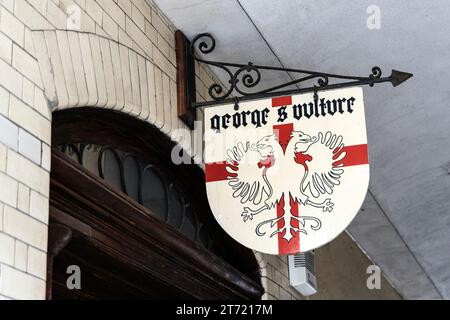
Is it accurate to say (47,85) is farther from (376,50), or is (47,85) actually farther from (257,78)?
(376,50)

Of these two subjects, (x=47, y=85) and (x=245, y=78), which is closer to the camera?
(x=47, y=85)

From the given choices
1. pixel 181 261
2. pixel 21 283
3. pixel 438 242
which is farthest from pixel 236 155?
pixel 438 242

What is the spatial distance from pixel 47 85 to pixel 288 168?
115 cm

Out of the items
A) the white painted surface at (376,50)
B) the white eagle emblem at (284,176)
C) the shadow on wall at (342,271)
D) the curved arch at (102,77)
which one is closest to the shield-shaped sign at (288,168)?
the white eagle emblem at (284,176)

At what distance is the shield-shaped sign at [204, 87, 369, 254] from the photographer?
3.47 m

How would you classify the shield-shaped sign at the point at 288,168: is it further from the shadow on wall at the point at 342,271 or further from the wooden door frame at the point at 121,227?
the shadow on wall at the point at 342,271

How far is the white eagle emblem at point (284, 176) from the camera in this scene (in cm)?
351

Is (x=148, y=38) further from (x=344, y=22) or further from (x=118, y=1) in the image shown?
(x=344, y=22)

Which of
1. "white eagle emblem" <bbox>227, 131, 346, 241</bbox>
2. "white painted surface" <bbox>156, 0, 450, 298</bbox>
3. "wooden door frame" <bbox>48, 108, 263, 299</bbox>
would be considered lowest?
"wooden door frame" <bbox>48, 108, 263, 299</bbox>

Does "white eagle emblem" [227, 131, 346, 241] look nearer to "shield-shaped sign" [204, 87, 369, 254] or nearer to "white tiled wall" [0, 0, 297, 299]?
"shield-shaped sign" [204, 87, 369, 254]

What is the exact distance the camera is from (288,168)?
3619 mm

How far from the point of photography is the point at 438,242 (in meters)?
7.37

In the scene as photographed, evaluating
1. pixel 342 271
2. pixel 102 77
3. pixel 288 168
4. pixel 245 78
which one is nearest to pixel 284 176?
pixel 288 168

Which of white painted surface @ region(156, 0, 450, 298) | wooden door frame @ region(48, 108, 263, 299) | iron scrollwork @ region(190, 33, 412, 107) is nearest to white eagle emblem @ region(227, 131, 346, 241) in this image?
iron scrollwork @ region(190, 33, 412, 107)
